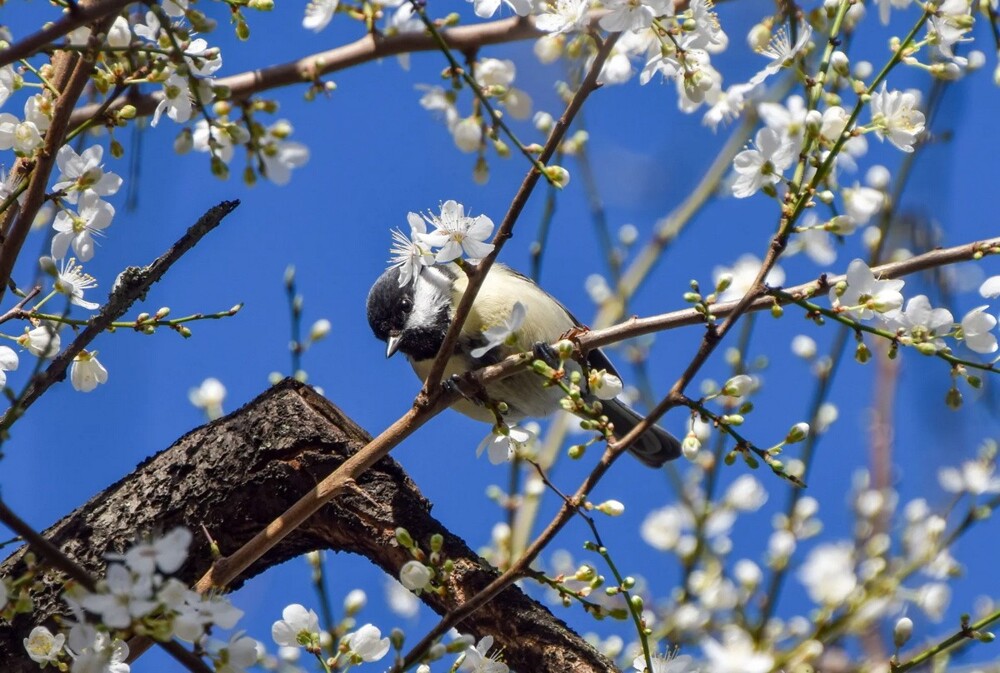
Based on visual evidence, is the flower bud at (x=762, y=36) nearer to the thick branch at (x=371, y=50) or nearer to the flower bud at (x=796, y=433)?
the thick branch at (x=371, y=50)

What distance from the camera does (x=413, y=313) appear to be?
3867 mm

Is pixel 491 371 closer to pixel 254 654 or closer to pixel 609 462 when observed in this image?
pixel 609 462

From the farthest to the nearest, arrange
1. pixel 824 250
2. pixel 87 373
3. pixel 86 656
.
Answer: pixel 824 250, pixel 87 373, pixel 86 656

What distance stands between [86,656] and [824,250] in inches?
113

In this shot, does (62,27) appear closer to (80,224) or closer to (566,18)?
(80,224)

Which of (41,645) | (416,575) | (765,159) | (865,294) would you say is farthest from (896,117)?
(41,645)

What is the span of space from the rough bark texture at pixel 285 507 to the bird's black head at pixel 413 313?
0.95 metres

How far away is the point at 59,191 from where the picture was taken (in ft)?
6.99

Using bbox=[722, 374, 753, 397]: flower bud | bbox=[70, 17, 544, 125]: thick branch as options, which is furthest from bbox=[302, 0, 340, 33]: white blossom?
bbox=[722, 374, 753, 397]: flower bud

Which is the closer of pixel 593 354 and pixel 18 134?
pixel 18 134

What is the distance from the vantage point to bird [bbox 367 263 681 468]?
3525mm

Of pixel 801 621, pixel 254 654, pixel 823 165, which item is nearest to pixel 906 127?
pixel 823 165

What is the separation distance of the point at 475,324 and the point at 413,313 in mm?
428

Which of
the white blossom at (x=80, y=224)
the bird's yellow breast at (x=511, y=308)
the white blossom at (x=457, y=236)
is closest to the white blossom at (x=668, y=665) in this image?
the white blossom at (x=457, y=236)
